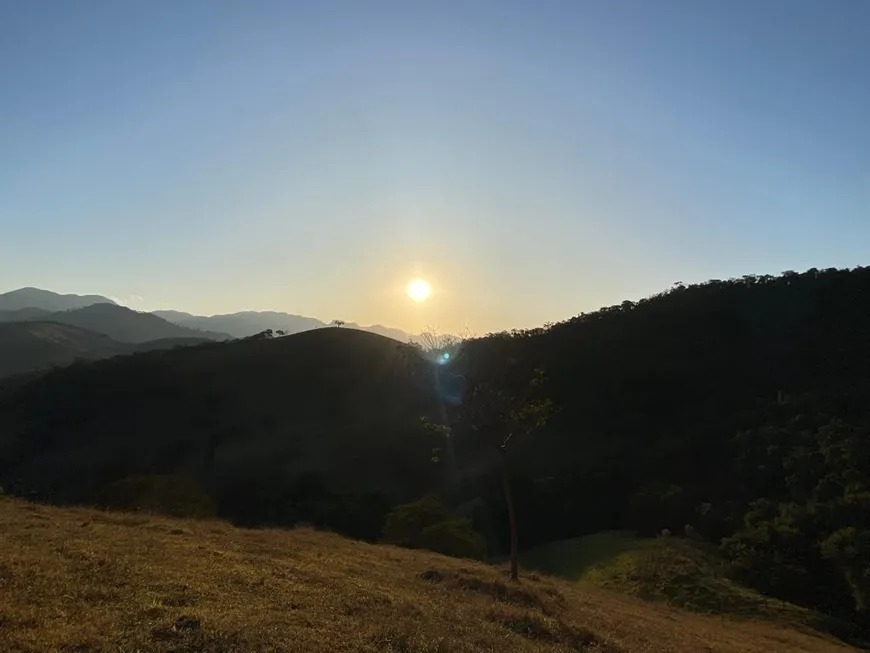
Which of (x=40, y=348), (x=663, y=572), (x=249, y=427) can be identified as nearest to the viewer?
(x=663, y=572)

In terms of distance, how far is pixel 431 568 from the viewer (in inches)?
763

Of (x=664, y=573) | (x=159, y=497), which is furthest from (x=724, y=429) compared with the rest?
(x=159, y=497)

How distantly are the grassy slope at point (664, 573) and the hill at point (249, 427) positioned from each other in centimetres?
1308

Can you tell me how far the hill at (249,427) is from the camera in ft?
177

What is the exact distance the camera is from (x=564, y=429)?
58.6m

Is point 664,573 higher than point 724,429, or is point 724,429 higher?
point 724,429

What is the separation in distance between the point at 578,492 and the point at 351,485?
20549 millimetres

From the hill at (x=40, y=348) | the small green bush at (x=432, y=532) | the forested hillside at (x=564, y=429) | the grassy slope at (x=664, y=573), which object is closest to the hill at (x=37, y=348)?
the hill at (x=40, y=348)

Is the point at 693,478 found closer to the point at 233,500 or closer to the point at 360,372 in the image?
the point at 233,500

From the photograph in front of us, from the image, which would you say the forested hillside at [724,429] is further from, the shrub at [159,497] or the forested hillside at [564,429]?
the shrub at [159,497]

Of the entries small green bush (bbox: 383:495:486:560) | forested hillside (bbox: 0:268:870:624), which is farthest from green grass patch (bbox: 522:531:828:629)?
small green bush (bbox: 383:495:486:560)

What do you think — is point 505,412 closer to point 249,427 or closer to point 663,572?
point 663,572

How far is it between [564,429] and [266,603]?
49.9m

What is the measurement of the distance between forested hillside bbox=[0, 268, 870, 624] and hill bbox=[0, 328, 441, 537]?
0.28 metres
